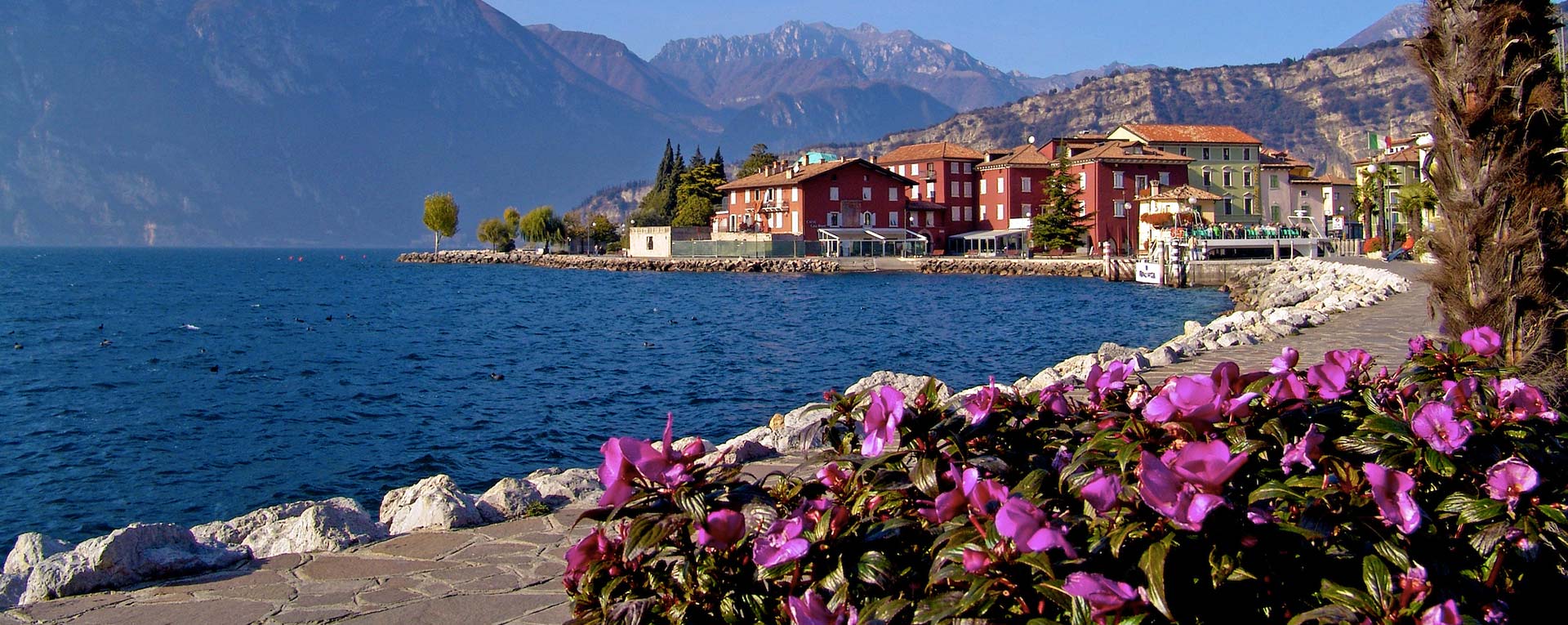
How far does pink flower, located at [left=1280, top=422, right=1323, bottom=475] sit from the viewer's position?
294cm

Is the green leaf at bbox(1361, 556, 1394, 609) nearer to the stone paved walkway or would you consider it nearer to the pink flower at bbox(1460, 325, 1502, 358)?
the pink flower at bbox(1460, 325, 1502, 358)

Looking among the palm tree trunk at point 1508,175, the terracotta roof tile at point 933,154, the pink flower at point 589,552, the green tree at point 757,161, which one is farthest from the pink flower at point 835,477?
the green tree at point 757,161

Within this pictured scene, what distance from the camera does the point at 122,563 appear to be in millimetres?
5730

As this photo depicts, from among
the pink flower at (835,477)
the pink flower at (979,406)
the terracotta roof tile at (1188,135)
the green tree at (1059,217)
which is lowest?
the pink flower at (835,477)

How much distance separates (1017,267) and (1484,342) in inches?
2547

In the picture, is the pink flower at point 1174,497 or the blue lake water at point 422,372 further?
the blue lake water at point 422,372

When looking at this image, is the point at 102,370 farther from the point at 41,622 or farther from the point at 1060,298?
the point at 1060,298

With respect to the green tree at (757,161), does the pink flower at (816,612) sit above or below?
below

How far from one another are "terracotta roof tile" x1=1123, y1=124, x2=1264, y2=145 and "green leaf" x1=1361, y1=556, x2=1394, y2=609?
81493 mm

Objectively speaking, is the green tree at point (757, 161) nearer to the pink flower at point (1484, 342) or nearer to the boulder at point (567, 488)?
the boulder at point (567, 488)

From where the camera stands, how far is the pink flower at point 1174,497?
8.04ft

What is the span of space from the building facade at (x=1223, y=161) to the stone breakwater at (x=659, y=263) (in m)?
26.3

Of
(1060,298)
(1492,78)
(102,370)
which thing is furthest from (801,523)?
(1060,298)

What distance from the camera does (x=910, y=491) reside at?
10.1 feet
